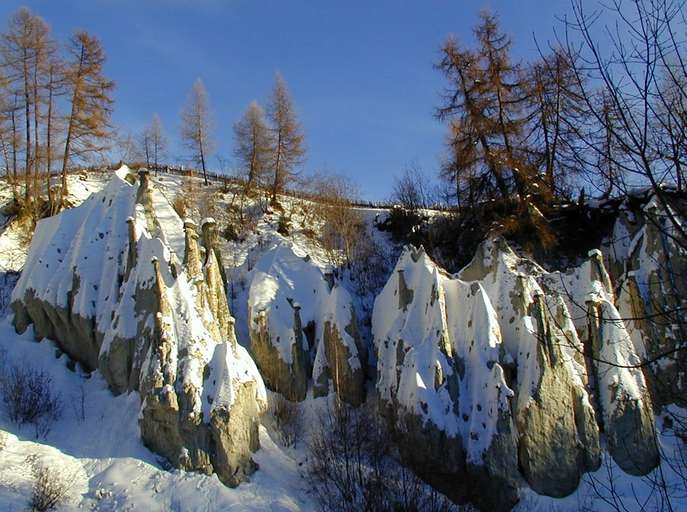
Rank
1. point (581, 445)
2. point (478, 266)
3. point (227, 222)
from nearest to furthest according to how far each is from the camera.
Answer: point (581, 445)
point (478, 266)
point (227, 222)

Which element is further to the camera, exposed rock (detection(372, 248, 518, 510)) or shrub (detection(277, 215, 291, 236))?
shrub (detection(277, 215, 291, 236))

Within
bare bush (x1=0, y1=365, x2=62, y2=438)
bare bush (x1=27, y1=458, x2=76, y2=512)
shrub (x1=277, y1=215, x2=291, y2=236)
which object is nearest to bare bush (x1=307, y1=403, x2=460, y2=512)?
bare bush (x1=27, y1=458, x2=76, y2=512)

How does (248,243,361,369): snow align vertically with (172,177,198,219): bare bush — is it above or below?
below

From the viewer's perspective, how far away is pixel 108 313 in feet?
50.1

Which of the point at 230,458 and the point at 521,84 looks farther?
the point at 521,84

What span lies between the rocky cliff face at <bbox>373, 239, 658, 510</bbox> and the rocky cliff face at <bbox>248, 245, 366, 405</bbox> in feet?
3.89

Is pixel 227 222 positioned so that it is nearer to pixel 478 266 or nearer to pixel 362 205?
pixel 362 205

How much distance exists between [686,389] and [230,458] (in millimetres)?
11721

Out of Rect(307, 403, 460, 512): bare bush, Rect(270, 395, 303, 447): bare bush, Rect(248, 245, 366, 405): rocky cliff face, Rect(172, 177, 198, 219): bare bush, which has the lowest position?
Rect(307, 403, 460, 512): bare bush

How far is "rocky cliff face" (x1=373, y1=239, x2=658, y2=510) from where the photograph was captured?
39.8 feet

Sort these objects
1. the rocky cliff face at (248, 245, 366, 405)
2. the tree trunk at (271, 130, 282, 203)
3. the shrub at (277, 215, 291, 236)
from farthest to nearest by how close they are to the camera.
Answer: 1. the tree trunk at (271, 130, 282, 203)
2. the shrub at (277, 215, 291, 236)
3. the rocky cliff face at (248, 245, 366, 405)

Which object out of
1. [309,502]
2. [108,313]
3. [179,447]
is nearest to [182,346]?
[179,447]

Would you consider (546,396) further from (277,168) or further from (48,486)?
(277,168)

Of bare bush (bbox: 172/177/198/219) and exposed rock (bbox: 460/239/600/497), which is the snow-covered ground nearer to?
exposed rock (bbox: 460/239/600/497)
